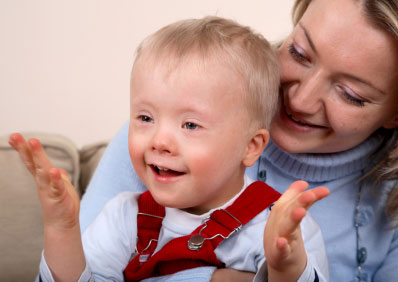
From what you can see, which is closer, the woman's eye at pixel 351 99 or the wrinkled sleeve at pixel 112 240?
the wrinkled sleeve at pixel 112 240

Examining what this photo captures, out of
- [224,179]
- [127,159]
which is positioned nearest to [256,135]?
[224,179]

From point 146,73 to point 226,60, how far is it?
16cm

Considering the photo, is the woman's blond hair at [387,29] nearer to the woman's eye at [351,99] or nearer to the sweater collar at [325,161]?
the sweater collar at [325,161]

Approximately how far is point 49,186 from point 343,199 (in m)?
0.87

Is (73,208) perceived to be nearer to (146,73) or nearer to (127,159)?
(146,73)

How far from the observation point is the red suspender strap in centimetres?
112

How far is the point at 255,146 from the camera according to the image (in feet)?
3.90

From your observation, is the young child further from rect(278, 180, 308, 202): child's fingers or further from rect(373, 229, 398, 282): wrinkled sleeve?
rect(373, 229, 398, 282): wrinkled sleeve

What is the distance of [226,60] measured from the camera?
3.58 feet

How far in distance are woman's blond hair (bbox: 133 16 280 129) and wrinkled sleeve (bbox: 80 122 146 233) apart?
389 mm

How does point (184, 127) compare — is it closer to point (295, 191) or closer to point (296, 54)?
point (295, 191)

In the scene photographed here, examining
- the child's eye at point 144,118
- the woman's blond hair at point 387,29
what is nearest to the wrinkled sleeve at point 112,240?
the child's eye at point 144,118

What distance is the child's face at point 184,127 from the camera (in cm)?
105

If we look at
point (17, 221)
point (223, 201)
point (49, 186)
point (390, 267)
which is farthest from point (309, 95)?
point (17, 221)
